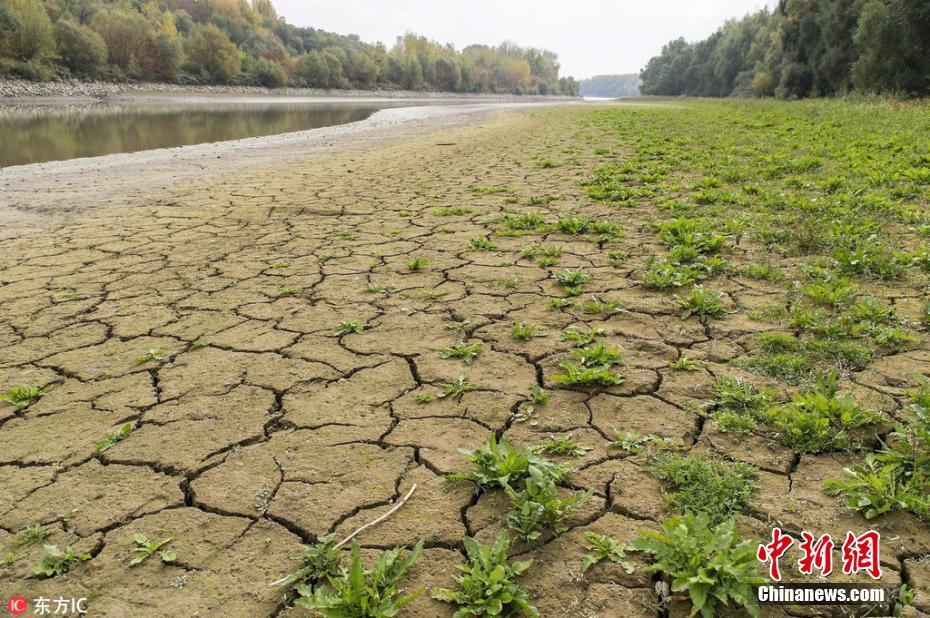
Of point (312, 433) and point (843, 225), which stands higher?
point (843, 225)

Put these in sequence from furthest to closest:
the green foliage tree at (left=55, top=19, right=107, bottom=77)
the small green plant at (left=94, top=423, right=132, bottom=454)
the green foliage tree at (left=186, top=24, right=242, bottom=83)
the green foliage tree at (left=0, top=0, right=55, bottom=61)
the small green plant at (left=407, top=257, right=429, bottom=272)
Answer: the green foliage tree at (left=186, top=24, right=242, bottom=83) → the green foliage tree at (left=55, top=19, right=107, bottom=77) → the green foliage tree at (left=0, top=0, right=55, bottom=61) → the small green plant at (left=407, top=257, right=429, bottom=272) → the small green plant at (left=94, top=423, right=132, bottom=454)

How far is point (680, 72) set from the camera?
8438cm

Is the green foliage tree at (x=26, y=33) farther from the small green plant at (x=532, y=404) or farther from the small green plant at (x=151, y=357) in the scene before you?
the small green plant at (x=532, y=404)

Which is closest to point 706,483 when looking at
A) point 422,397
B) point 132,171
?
point 422,397

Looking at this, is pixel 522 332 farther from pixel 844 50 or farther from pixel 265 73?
pixel 265 73

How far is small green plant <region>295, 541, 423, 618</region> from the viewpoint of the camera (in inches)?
54.8

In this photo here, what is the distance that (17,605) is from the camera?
4.93 feet

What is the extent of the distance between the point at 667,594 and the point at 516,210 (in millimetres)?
4610

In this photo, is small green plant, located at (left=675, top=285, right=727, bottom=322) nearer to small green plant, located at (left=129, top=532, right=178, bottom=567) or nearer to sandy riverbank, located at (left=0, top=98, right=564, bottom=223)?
small green plant, located at (left=129, top=532, right=178, bottom=567)

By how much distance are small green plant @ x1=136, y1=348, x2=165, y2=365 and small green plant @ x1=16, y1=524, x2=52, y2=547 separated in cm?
117

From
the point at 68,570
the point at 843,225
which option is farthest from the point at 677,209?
the point at 68,570

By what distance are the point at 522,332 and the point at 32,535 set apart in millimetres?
2143

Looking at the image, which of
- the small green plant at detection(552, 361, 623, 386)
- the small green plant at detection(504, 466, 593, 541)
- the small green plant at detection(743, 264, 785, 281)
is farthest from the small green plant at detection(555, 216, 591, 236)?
the small green plant at detection(504, 466, 593, 541)

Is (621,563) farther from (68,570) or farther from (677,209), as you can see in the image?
(677,209)
